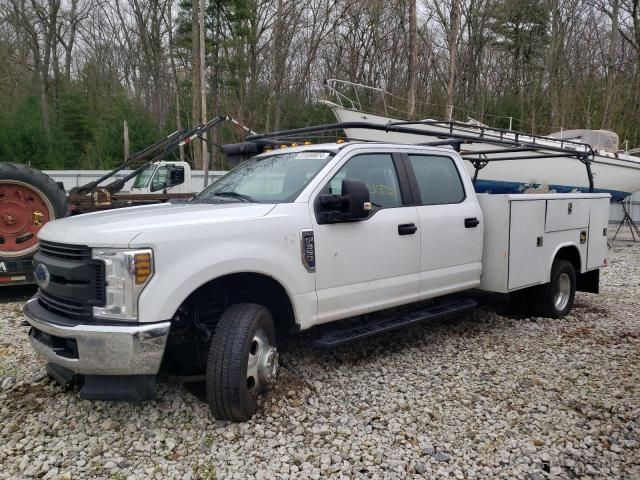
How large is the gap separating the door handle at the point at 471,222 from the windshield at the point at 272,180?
172 centimetres

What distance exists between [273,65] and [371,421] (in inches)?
877

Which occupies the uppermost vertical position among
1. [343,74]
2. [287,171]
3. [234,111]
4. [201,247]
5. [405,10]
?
→ [405,10]

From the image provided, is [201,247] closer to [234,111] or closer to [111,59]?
[234,111]

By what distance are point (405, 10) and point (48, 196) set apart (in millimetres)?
20698

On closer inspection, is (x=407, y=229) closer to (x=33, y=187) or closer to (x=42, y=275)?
(x=42, y=275)

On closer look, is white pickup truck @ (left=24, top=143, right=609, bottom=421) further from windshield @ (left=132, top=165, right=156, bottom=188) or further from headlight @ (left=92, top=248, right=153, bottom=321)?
windshield @ (left=132, top=165, right=156, bottom=188)

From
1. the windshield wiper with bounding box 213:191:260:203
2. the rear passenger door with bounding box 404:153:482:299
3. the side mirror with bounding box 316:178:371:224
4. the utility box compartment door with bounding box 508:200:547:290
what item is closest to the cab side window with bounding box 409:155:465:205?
the rear passenger door with bounding box 404:153:482:299

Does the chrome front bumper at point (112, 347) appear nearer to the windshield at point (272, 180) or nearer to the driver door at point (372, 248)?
the driver door at point (372, 248)

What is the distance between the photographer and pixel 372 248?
4.55m

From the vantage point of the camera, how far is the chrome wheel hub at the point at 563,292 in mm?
6611

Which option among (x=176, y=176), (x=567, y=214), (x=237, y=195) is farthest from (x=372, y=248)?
(x=176, y=176)

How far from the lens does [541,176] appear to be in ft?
46.3

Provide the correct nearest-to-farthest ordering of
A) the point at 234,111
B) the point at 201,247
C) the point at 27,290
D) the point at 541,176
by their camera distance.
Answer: the point at 201,247
the point at 27,290
the point at 541,176
the point at 234,111

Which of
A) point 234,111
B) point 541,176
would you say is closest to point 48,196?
point 541,176
